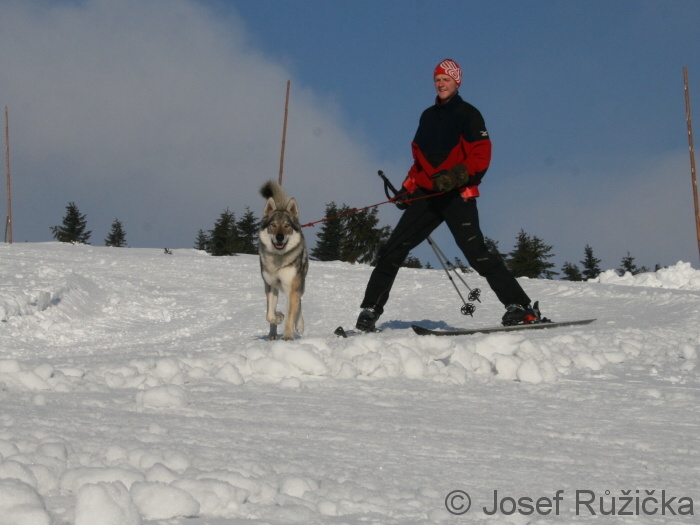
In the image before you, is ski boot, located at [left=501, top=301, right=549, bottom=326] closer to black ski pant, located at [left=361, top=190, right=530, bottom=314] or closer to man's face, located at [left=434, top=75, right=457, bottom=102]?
black ski pant, located at [left=361, top=190, right=530, bottom=314]

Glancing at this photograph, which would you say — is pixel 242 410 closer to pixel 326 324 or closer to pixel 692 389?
pixel 692 389

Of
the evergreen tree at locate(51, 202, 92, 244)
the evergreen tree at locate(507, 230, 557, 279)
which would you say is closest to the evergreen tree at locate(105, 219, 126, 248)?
the evergreen tree at locate(51, 202, 92, 244)

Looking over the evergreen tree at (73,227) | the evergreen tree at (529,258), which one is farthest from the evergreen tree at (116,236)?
the evergreen tree at (529,258)

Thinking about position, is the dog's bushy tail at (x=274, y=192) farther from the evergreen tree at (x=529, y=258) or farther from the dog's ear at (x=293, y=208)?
the evergreen tree at (x=529, y=258)

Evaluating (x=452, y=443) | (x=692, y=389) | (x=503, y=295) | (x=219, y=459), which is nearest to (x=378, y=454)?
(x=452, y=443)

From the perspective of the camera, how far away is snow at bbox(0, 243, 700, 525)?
2.03m

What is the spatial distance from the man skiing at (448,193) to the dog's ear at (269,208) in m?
1.32

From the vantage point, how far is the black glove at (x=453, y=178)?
686cm

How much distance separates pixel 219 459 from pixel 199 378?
1.89 metres

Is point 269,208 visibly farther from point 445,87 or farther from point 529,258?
point 529,258

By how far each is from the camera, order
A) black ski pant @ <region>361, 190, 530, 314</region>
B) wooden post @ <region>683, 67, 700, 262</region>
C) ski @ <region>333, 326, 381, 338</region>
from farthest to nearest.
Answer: wooden post @ <region>683, 67, 700, 262</region>, black ski pant @ <region>361, 190, 530, 314</region>, ski @ <region>333, 326, 381, 338</region>

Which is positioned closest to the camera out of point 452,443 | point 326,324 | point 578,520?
point 578,520

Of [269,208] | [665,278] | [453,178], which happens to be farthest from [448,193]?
[665,278]

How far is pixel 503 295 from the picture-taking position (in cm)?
736
